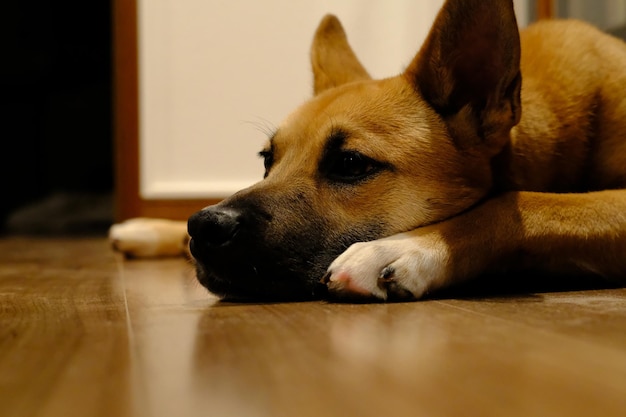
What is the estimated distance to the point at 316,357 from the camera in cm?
81

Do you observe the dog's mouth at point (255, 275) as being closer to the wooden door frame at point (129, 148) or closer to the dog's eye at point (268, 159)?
the dog's eye at point (268, 159)

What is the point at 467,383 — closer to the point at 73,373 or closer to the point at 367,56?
the point at 73,373

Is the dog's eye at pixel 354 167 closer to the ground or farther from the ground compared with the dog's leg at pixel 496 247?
farther from the ground

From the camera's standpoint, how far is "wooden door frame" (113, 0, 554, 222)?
10.7ft

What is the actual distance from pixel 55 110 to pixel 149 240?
160 inches

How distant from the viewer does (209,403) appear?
649mm

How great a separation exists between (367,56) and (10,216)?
378cm

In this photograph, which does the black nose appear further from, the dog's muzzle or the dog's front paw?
the dog's front paw

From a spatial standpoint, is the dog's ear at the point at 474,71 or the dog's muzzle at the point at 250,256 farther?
the dog's ear at the point at 474,71

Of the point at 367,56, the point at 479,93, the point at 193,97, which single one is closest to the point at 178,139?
the point at 193,97

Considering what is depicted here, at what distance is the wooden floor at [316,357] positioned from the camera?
637mm

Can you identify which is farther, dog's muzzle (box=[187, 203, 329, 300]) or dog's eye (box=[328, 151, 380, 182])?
dog's eye (box=[328, 151, 380, 182])

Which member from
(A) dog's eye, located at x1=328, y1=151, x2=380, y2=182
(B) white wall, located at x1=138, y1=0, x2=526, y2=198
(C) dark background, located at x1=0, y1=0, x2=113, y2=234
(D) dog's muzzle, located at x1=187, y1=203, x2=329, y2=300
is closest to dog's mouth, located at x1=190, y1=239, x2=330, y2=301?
(D) dog's muzzle, located at x1=187, y1=203, x2=329, y2=300

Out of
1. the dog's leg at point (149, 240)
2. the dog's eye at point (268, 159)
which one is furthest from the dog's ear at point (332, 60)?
the dog's leg at point (149, 240)
